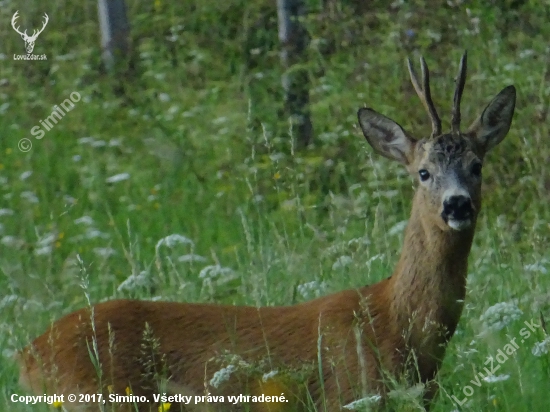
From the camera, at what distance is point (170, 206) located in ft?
26.0

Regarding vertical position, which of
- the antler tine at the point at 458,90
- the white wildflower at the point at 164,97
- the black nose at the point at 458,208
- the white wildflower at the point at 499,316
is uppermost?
the antler tine at the point at 458,90

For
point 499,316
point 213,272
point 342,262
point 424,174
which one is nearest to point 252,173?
point 342,262

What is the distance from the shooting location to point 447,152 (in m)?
4.76

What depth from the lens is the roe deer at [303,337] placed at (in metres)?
4.23

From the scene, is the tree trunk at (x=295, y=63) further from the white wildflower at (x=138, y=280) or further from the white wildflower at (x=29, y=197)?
the white wildflower at (x=138, y=280)

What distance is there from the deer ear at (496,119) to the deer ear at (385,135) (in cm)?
30

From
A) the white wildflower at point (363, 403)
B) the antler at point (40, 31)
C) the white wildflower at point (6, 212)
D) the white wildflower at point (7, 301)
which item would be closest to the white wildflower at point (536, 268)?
the white wildflower at point (363, 403)

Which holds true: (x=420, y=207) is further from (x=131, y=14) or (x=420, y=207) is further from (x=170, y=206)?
(x=131, y=14)

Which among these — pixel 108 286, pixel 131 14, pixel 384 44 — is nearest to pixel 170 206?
pixel 108 286

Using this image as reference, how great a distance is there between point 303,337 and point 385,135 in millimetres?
1174

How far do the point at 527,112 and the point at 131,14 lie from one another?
6.51m

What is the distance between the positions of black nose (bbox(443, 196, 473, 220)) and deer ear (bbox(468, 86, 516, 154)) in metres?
0.63

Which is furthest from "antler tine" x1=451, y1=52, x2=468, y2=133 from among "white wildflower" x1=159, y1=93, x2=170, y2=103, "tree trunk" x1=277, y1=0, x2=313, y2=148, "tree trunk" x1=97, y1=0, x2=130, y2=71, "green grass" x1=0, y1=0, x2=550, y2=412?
"tree trunk" x1=97, y1=0, x2=130, y2=71

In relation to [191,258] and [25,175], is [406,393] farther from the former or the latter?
[25,175]
